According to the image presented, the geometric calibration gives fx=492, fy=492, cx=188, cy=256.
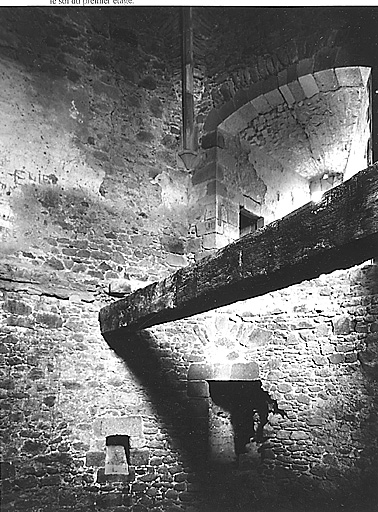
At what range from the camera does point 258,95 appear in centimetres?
559

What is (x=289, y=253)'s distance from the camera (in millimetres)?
2713

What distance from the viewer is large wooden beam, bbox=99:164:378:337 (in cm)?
238

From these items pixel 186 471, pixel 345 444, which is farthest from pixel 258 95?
pixel 186 471

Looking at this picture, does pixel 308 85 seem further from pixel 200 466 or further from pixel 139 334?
pixel 200 466

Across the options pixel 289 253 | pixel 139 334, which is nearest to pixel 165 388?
pixel 139 334

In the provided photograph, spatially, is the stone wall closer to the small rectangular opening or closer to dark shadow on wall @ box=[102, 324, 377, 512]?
dark shadow on wall @ box=[102, 324, 377, 512]

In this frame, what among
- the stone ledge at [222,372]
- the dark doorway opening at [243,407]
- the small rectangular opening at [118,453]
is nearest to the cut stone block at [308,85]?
the stone ledge at [222,372]

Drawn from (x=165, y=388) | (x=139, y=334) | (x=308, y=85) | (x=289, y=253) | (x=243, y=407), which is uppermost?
(x=308, y=85)

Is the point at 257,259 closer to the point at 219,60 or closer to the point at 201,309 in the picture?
the point at 201,309

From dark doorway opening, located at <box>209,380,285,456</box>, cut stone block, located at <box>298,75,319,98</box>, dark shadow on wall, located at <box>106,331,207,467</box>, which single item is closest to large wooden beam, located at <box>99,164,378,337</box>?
dark shadow on wall, located at <box>106,331,207,467</box>

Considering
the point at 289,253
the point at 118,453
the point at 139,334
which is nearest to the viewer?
the point at 289,253

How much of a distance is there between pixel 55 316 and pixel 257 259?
99.7 inches

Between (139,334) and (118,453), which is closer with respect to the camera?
(118,453)

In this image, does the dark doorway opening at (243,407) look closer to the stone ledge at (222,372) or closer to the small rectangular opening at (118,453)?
the stone ledge at (222,372)
